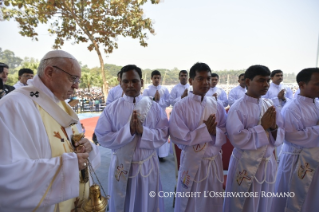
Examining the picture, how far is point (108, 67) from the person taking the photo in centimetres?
3862

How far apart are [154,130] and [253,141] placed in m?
1.24

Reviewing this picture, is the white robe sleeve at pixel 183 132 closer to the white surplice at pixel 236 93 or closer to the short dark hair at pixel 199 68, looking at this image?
the short dark hair at pixel 199 68

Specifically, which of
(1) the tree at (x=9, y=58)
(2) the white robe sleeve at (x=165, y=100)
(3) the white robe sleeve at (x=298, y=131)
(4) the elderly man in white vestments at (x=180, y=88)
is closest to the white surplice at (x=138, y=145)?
(3) the white robe sleeve at (x=298, y=131)

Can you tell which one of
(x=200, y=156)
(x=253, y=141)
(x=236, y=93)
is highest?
(x=236, y=93)

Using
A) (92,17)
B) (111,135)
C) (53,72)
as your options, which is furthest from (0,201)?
(92,17)

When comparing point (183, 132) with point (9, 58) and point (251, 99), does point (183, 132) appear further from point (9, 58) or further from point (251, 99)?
point (9, 58)

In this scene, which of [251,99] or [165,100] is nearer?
[251,99]

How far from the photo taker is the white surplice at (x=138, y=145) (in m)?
2.28

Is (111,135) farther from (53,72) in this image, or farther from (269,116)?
(269,116)

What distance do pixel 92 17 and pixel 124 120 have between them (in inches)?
397

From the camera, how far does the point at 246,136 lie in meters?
2.23

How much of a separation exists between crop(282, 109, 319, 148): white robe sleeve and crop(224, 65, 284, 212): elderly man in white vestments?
0.14m

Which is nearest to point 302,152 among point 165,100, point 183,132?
point 183,132

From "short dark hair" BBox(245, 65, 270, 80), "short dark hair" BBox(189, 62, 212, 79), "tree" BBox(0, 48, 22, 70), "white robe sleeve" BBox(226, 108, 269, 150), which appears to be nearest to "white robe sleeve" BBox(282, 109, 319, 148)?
"white robe sleeve" BBox(226, 108, 269, 150)
